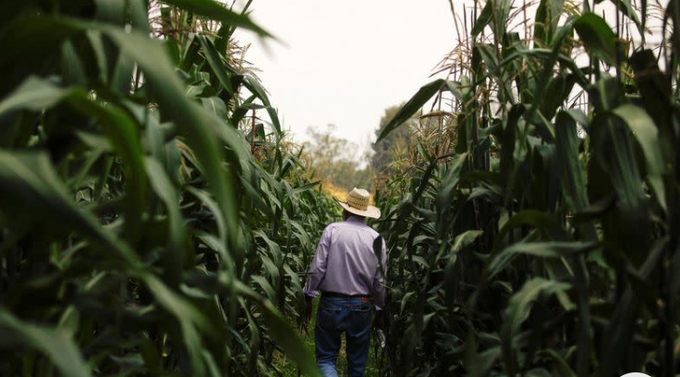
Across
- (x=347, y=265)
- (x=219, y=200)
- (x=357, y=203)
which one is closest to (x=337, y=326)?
(x=347, y=265)

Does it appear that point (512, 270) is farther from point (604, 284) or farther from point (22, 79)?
point (22, 79)

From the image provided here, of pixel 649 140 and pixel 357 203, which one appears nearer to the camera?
pixel 649 140

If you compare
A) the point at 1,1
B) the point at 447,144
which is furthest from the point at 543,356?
the point at 447,144

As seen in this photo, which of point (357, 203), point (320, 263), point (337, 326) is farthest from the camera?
point (357, 203)

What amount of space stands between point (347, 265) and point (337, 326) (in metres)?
0.43

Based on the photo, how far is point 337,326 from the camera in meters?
5.16

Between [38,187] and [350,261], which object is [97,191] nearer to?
[38,187]

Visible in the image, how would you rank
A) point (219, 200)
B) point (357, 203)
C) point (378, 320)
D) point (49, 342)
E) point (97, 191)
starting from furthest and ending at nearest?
1. point (378, 320)
2. point (357, 203)
3. point (97, 191)
4. point (219, 200)
5. point (49, 342)

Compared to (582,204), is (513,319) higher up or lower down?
lower down

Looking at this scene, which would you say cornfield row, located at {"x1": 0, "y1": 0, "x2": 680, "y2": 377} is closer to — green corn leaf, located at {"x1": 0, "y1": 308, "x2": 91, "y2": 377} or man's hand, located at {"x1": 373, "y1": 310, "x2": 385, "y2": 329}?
green corn leaf, located at {"x1": 0, "y1": 308, "x2": 91, "y2": 377}

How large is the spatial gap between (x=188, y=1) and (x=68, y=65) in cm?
34

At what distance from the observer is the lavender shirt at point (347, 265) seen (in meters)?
5.18

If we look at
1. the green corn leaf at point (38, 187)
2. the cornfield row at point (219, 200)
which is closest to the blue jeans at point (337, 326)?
the cornfield row at point (219, 200)

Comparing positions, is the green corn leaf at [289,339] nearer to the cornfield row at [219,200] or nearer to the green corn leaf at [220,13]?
the cornfield row at [219,200]
